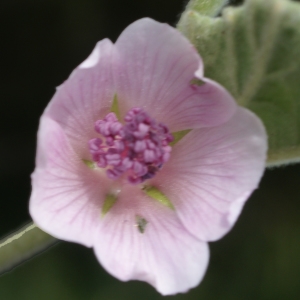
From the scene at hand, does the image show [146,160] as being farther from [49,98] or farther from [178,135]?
[49,98]

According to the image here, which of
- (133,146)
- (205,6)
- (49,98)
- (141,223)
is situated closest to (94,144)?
(133,146)

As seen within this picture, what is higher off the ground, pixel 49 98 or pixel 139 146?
pixel 139 146

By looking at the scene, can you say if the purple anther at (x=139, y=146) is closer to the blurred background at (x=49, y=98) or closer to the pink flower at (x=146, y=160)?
the pink flower at (x=146, y=160)

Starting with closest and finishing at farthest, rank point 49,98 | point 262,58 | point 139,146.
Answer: point 262,58 < point 139,146 < point 49,98

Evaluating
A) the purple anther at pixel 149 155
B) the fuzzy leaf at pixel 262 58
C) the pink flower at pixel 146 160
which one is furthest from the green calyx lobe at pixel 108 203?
the fuzzy leaf at pixel 262 58

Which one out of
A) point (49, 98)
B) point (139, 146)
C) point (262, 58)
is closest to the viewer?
point (262, 58)

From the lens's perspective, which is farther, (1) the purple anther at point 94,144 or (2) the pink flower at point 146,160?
(1) the purple anther at point 94,144

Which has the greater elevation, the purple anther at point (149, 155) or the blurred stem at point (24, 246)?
the purple anther at point (149, 155)
